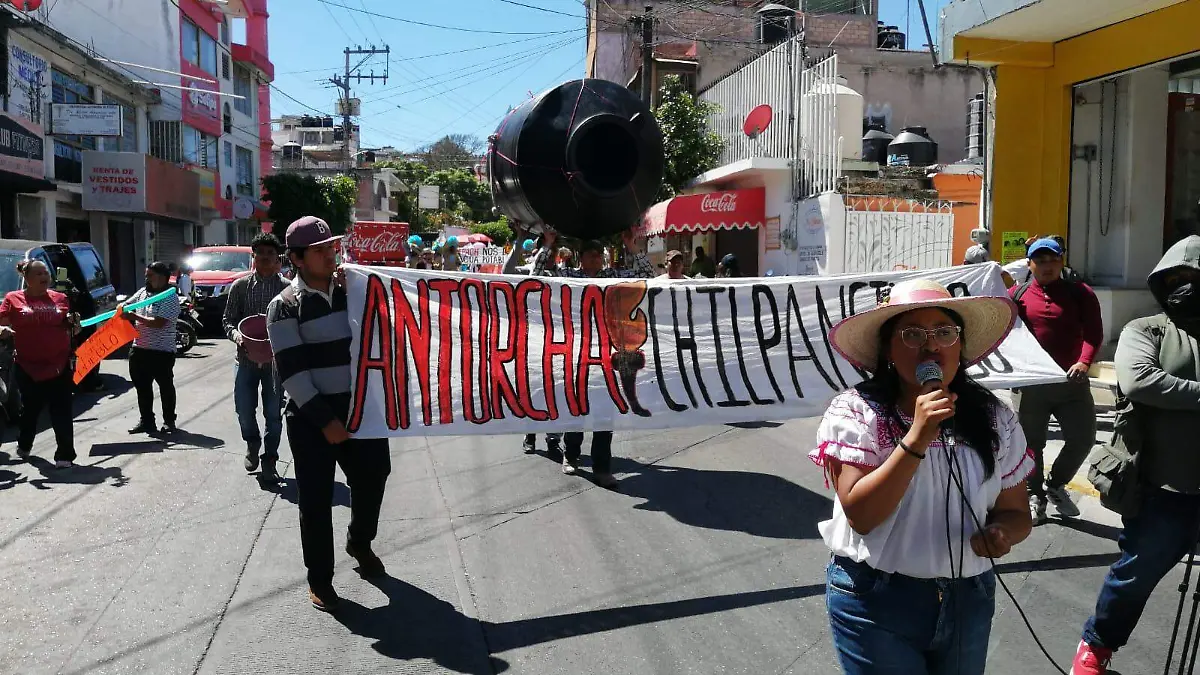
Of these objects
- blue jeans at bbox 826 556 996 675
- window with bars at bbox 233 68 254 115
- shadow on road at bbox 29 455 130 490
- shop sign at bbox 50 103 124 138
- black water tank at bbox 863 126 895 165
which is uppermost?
window with bars at bbox 233 68 254 115

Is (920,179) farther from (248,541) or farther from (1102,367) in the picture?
(248,541)

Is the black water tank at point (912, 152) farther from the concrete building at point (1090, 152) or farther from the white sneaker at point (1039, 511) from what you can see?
the white sneaker at point (1039, 511)

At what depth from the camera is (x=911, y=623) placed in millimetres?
2359

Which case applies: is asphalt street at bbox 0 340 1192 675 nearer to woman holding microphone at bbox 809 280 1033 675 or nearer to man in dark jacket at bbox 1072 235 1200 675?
man in dark jacket at bbox 1072 235 1200 675

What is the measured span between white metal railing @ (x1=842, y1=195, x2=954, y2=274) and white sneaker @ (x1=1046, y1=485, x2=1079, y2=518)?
8.89 metres

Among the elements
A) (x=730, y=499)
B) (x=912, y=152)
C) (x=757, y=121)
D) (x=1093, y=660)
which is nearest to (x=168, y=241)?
(x=757, y=121)

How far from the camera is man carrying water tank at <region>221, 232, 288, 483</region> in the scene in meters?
7.05

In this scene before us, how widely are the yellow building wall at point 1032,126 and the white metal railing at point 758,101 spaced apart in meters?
5.60

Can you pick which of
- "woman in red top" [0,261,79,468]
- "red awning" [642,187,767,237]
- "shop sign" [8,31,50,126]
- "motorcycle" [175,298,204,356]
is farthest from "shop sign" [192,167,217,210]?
A: "woman in red top" [0,261,79,468]

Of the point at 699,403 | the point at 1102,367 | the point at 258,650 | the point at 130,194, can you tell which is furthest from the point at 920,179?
the point at 130,194

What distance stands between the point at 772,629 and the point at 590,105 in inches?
116

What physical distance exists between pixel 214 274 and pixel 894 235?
46.5 ft

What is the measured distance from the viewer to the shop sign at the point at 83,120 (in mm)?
23734

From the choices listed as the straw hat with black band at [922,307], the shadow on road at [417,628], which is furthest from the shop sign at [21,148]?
the straw hat with black band at [922,307]
